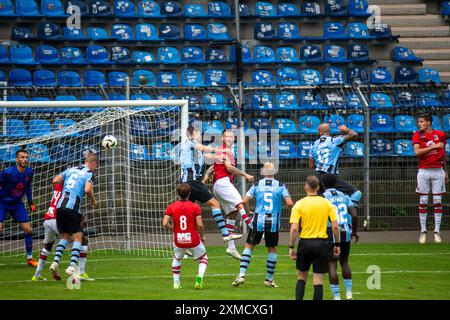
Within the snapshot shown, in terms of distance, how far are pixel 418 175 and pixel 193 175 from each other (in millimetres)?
5271

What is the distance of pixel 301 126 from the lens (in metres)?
22.6

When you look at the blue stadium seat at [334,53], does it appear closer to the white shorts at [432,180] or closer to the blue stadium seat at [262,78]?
the blue stadium seat at [262,78]

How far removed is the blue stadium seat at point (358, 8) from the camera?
1043 inches

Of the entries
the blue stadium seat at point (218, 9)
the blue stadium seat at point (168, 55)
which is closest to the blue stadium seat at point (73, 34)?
the blue stadium seat at point (168, 55)

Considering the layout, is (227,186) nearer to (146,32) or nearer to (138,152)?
(138,152)

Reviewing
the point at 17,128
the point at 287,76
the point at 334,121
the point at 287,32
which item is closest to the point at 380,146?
the point at 334,121

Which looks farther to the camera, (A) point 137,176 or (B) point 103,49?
(B) point 103,49

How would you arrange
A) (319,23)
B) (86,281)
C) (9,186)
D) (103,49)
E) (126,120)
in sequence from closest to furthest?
(86,281), (9,186), (126,120), (103,49), (319,23)

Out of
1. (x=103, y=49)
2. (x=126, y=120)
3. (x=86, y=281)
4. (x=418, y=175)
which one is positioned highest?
(x=103, y=49)

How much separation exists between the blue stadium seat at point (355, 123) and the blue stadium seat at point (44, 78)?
283 inches

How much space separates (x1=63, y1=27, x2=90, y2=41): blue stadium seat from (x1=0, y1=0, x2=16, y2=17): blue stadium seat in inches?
54.7

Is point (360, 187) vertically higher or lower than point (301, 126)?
lower

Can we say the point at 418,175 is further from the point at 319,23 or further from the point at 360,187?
the point at 319,23

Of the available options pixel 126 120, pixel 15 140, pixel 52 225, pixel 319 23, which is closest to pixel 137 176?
pixel 126 120
